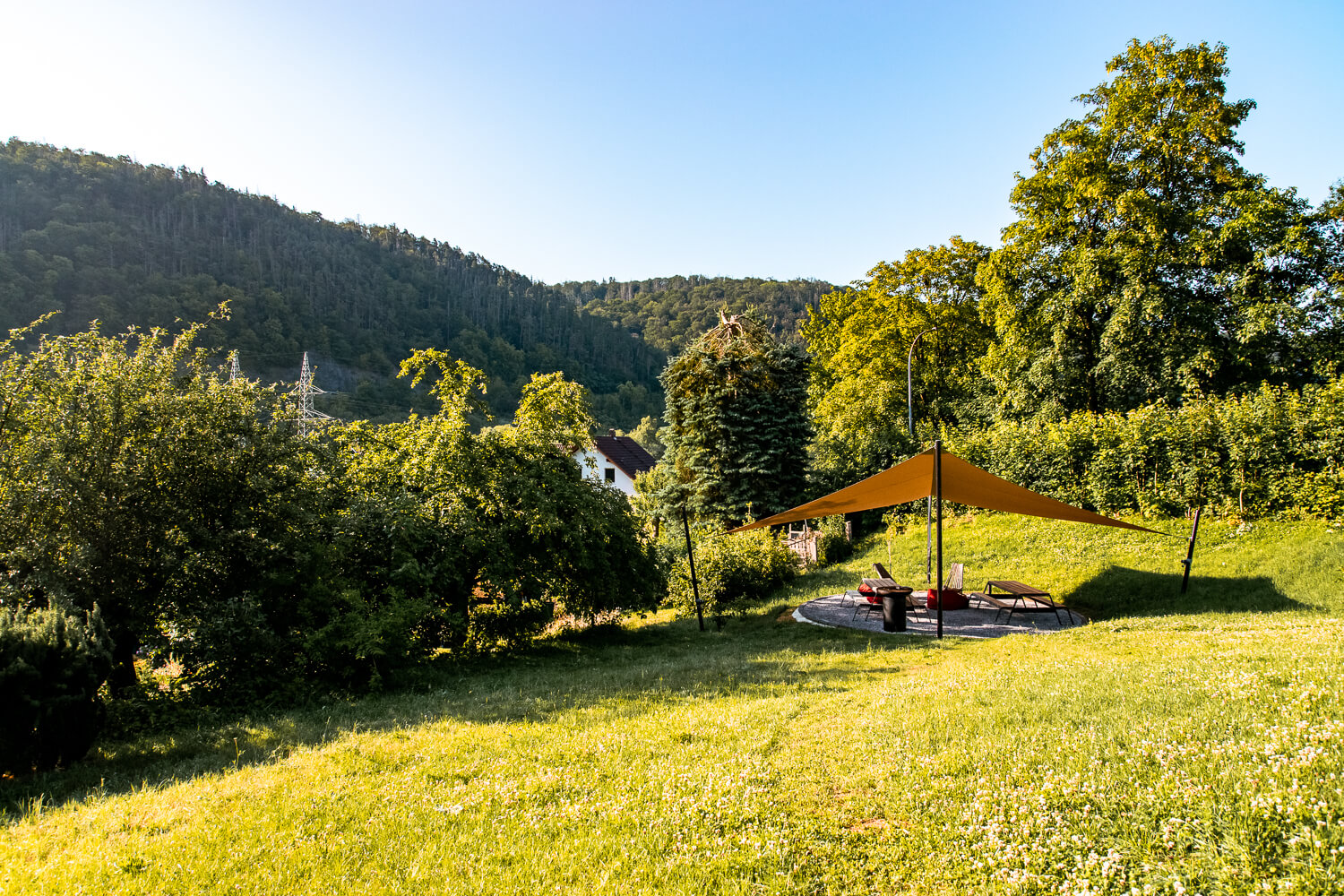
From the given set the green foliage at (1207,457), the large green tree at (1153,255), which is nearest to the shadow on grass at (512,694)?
the green foliage at (1207,457)

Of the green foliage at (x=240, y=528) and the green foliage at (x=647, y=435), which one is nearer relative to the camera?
the green foliage at (x=240, y=528)

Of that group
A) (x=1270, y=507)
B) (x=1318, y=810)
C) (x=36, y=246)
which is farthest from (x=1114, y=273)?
(x=36, y=246)

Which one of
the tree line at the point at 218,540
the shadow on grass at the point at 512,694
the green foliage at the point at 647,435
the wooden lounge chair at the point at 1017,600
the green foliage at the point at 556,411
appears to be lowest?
the shadow on grass at the point at 512,694

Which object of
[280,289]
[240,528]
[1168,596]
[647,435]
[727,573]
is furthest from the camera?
[280,289]

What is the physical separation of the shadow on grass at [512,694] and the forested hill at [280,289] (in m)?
55.7

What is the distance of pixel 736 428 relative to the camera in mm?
20797

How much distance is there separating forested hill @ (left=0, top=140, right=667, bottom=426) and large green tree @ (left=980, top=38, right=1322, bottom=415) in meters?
55.5

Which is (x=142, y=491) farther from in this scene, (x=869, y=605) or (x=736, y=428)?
(x=736, y=428)

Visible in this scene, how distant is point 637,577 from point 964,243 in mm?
21724

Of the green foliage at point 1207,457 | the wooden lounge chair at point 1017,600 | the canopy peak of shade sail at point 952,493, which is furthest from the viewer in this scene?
the green foliage at point 1207,457

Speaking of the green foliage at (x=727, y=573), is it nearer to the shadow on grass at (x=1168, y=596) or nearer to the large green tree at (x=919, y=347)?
the shadow on grass at (x=1168, y=596)

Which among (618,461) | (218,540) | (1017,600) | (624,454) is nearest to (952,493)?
(1017,600)

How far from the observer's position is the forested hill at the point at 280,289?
58312 millimetres

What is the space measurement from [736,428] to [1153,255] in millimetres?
12005
